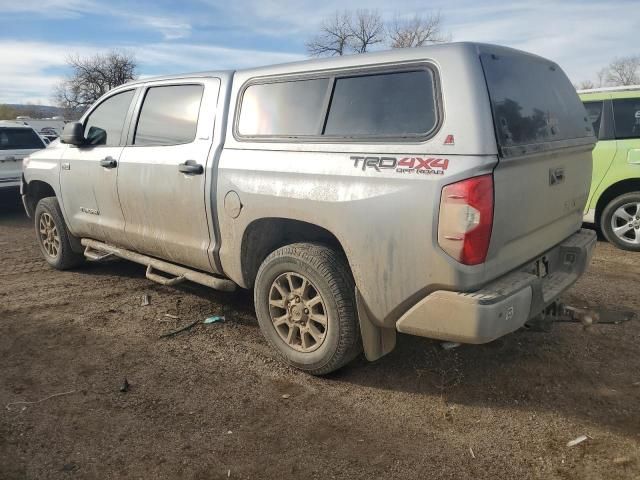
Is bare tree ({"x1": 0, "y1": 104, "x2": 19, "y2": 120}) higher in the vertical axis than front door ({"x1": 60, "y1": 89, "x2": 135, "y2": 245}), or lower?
higher

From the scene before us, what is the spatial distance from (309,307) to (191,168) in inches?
54.3

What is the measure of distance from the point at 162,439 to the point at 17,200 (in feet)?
30.2

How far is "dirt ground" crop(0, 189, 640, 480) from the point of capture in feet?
8.46

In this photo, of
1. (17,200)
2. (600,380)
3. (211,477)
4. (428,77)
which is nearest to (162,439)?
(211,477)

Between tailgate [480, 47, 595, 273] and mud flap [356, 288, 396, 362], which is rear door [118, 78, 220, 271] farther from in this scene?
tailgate [480, 47, 595, 273]

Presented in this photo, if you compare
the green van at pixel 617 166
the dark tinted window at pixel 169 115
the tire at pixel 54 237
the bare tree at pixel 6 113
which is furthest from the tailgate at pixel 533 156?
the bare tree at pixel 6 113

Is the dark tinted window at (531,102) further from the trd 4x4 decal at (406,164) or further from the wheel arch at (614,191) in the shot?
the wheel arch at (614,191)

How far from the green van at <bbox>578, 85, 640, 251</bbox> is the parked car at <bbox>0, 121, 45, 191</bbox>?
385 inches

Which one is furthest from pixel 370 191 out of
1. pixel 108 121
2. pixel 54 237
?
pixel 54 237

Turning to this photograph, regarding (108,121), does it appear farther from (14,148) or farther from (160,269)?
(14,148)

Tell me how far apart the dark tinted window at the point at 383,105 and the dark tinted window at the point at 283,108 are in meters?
0.14

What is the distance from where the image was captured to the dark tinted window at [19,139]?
391 inches

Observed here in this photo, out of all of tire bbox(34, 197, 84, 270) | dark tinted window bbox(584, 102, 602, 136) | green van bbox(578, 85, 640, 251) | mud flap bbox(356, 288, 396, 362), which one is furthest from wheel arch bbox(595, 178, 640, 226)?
tire bbox(34, 197, 84, 270)

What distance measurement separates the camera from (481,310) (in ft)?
8.30
